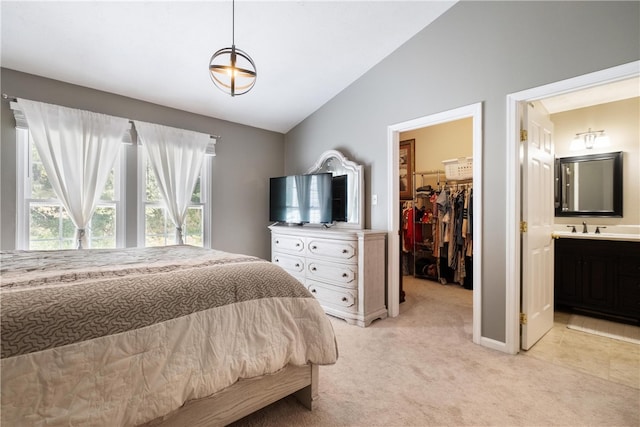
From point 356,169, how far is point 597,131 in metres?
2.81

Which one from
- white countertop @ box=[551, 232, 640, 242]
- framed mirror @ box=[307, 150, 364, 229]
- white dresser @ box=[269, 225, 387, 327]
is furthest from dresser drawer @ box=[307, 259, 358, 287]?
white countertop @ box=[551, 232, 640, 242]

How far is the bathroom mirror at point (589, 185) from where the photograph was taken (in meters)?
3.12

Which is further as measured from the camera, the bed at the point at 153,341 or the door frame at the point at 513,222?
the door frame at the point at 513,222

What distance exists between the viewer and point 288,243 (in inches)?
139

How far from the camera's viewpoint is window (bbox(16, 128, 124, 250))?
262cm

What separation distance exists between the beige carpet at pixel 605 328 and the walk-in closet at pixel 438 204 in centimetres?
134

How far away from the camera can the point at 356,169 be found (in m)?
3.36

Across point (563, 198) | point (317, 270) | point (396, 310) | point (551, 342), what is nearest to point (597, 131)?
point (563, 198)

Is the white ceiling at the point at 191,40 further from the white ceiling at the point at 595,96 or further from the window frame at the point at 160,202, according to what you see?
the white ceiling at the point at 595,96

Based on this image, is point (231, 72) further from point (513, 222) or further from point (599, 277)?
point (599, 277)

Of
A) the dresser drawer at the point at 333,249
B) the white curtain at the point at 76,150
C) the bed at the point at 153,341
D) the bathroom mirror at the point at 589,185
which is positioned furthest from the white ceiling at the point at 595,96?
the white curtain at the point at 76,150

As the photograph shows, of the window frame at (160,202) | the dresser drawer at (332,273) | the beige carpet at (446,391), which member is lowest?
the beige carpet at (446,391)

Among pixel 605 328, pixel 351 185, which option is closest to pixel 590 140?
pixel 605 328

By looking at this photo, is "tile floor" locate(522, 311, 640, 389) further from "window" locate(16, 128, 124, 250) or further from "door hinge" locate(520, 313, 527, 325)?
"window" locate(16, 128, 124, 250)
